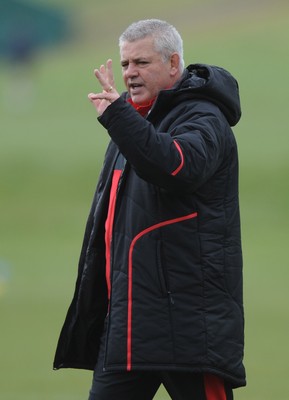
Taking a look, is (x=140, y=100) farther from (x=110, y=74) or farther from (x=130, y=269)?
(x=130, y=269)

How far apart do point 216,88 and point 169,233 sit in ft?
1.85

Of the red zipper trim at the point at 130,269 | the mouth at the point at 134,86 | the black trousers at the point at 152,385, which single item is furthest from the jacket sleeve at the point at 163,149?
the black trousers at the point at 152,385

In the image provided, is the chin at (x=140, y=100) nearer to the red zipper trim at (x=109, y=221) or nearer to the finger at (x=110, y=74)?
the finger at (x=110, y=74)

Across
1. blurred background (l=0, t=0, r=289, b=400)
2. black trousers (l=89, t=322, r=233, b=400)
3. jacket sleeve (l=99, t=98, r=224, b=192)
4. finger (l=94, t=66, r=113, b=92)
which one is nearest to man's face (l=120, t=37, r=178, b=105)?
finger (l=94, t=66, r=113, b=92)

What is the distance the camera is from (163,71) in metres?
4.80

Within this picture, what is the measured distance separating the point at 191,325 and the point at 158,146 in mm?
642

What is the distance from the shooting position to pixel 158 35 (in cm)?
483

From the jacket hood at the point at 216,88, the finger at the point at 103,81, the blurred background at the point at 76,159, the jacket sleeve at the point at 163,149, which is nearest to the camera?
the jacket sleeve at the point at 163,149

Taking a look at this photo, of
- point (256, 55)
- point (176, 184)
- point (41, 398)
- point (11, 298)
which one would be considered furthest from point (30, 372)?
point (256, 55)

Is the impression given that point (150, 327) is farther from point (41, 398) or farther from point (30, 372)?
point (30, 372)

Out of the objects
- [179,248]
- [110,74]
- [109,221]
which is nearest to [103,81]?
[110,74]

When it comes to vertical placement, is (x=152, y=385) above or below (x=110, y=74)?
below

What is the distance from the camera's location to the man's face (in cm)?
478

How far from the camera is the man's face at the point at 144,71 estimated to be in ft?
15.7
